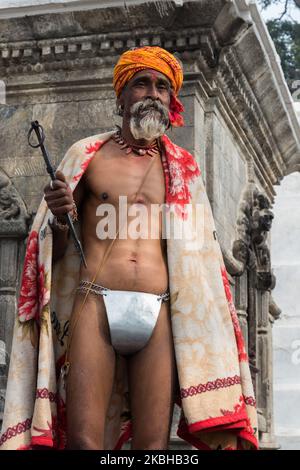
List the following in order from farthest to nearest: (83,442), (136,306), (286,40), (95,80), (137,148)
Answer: (286,40)
(95,80)
(137,148)
(136,306)
(83,442)

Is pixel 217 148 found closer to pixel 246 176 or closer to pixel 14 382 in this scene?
pixel 246 176

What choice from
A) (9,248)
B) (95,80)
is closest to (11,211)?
(9,248)

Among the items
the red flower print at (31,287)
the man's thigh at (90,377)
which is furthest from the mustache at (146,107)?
the man's thigh at (90,377)

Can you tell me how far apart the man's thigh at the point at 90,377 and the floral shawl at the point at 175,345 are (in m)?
0.12

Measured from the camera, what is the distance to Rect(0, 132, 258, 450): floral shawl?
14.4ft

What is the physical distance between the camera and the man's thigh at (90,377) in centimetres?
427

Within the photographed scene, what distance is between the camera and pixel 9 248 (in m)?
6.81

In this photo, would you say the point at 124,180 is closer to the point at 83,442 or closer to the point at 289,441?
the point at 83,442

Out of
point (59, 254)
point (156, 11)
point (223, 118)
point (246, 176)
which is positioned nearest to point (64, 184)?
point (59, 254)

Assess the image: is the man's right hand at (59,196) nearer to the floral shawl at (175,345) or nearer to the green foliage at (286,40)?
the floral shawl at (175,345)

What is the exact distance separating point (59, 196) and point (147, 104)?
663 millimetres

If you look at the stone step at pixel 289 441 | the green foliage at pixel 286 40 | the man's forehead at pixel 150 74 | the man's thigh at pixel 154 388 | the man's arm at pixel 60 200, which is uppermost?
the green foliage at pixel 286 40

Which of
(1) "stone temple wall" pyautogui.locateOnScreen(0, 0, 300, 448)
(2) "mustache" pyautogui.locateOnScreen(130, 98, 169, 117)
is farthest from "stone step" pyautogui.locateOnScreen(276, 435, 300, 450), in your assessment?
(2) "mustache" pyautogui.locateOnScreen(130, 98, 169, 117)

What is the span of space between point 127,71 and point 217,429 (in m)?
A: 1.76
